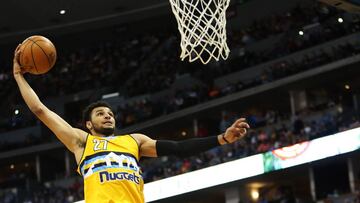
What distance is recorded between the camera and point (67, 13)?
27906 millimetres

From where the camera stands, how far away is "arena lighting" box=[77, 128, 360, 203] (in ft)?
58.1

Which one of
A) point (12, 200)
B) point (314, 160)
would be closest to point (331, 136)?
point (314, 160)

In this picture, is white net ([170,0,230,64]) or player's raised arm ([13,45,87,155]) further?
white net ([170,0,230,64])

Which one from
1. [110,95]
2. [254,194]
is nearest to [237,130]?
[254,194]

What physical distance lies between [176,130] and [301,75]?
5.84 meters

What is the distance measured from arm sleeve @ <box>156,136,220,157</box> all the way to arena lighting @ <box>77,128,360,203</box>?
13053mm

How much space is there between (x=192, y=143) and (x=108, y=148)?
0.56 meters

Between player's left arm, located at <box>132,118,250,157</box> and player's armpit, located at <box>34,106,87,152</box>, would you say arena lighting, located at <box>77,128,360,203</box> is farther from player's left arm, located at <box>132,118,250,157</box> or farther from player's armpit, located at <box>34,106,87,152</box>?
player's armpit, located at <box>34,106,87,152</box>

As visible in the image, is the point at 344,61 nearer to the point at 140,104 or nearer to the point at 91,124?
the point at 140,104

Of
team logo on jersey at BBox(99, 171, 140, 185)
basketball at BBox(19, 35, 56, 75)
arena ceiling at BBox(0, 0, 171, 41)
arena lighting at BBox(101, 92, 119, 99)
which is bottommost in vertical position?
team logo on jersey at BBox(99, 171, 140, 185)

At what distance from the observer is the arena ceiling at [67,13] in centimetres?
2680

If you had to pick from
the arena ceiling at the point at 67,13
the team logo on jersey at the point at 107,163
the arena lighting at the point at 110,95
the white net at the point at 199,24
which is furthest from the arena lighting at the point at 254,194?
the team logo on jersey at the point at 107,163

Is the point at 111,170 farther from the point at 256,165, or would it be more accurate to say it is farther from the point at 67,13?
the point at 67,13

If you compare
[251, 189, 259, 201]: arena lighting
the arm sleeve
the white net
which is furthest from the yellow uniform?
[251, 189, 259, 201]: arena lighting
